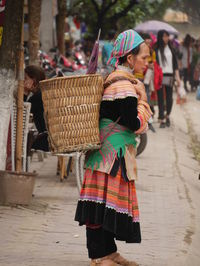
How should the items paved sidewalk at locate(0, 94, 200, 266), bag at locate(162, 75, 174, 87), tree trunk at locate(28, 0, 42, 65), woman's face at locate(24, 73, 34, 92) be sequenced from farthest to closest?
bag at locate(162, 75, 174, 87) → tree trunk at locate(28, 0, 42, 65) → woman's face at locate(24, 73, 34, 92) → paved sidewalk at locate(0, 94, 200, 266)

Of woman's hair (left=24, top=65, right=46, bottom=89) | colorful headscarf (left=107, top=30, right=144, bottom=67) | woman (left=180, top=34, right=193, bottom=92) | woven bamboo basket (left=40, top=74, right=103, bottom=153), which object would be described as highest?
colorful headscarf (left=107, top=30, right=144, bottom=67)

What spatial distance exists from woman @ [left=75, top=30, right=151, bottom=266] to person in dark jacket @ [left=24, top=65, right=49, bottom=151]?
3362 millimetres

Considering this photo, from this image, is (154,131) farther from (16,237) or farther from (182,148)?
(16,237)

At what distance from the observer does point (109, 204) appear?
543 cm

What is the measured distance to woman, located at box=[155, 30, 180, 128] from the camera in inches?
614

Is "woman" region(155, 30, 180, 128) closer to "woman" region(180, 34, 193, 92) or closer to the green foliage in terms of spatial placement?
the green foliage

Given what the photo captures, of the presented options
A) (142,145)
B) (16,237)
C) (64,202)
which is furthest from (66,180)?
(16,237)

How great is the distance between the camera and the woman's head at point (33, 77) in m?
8.82

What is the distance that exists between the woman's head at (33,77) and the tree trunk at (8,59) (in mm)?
581

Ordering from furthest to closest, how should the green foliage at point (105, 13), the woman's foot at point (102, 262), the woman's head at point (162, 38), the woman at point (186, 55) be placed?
the woman at point (186, 55)
the green foliage at point (105, 13)
the woman's head at point (162, 38)
the woman's foot at point (102, 262)

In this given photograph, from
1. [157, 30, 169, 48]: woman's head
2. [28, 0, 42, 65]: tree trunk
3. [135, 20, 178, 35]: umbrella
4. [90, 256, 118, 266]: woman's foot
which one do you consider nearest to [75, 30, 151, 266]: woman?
[90, 256, 118, 266]: woman's foot

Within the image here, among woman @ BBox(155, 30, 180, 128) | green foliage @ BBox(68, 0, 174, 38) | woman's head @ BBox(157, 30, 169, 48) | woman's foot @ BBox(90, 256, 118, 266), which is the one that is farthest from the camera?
green foliage @ BBox(68, 0, 174, 38)

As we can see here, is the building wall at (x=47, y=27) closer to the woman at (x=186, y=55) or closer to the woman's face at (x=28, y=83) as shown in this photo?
the woman at (x=186, y=55)

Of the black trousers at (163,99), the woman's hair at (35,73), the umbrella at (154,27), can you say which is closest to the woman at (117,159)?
the woman's hair at (35,73)
